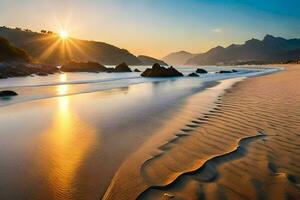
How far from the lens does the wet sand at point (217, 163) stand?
418 cm

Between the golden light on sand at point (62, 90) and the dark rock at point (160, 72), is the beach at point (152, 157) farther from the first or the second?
the dark rock at point (160, 72)

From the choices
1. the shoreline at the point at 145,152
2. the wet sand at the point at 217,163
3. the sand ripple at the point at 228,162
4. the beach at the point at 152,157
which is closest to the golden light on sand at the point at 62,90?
the beach at the point at 152,157

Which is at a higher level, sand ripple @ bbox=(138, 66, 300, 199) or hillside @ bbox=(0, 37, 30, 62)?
hillside @ bbox=(0, 37, 30, 62)

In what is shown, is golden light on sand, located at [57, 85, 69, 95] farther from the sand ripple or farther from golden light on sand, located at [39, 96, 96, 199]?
the sand ripple

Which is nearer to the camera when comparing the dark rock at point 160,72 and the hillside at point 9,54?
the dark rock at point 160,72

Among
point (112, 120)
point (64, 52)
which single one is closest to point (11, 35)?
point (64, 52)

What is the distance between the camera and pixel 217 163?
5340 mm

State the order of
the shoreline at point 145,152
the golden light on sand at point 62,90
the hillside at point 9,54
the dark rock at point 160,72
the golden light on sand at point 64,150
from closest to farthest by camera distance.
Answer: the shoreline at point 145,152 → the golden light on sand at point 64,150 → the golden light on sand at point 62,90 → the dark rock at point 160,72 → the hillside at point 9,54

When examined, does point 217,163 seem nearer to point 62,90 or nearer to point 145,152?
point 145,152

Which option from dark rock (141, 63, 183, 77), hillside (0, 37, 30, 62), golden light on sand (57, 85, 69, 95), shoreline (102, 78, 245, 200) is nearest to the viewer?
shoreline (102, 78, 245, 200)

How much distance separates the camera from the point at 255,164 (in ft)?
17.4

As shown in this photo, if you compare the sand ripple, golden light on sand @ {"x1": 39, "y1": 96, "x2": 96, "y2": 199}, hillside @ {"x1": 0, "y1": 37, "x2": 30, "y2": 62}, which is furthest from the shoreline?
hillside @ {"x1": 0, "y1": 37, "x2": 30, "y2": 62}

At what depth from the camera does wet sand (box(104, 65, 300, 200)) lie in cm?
418

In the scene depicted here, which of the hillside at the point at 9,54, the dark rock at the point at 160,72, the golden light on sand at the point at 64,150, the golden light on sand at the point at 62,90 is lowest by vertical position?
the dark rock at the point at 160,72
